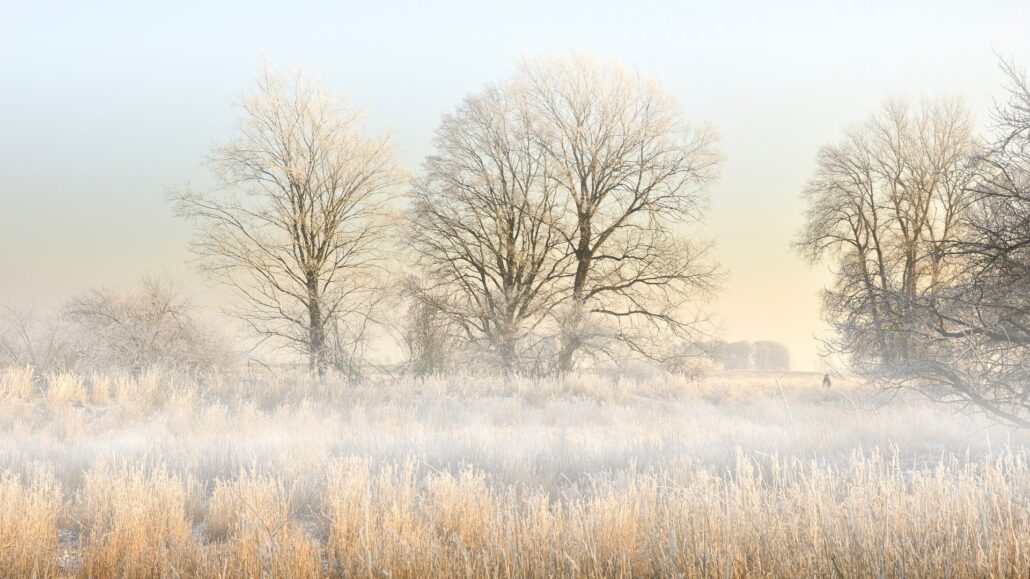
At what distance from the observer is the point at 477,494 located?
534 centimetres

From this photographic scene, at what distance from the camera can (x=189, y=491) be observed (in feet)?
19.1

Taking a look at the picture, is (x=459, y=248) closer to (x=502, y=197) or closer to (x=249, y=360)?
(x=502, y=197)

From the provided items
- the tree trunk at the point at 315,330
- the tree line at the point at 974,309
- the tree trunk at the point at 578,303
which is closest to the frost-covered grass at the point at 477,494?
the tree line at the point at 974,309

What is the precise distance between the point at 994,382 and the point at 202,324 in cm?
2060

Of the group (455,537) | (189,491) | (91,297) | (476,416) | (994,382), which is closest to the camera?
(455,537)

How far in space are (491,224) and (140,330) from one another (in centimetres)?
1104

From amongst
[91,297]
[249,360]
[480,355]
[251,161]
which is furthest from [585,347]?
[91,297]

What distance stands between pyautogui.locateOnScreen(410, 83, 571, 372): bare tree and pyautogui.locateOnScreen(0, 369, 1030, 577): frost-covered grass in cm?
803

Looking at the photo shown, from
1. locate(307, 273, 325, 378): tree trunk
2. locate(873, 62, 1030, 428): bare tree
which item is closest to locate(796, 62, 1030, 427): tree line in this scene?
locate(873, 62, 1030, 428): bare tree

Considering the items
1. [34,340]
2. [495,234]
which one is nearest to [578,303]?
[495,234]

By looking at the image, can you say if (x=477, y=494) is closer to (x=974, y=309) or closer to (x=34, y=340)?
(x=974, y=309)

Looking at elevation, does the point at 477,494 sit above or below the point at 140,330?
below

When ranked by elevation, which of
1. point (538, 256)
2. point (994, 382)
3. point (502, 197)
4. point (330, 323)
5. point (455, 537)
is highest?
point (502, 197)

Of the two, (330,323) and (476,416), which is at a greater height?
(330,323)
